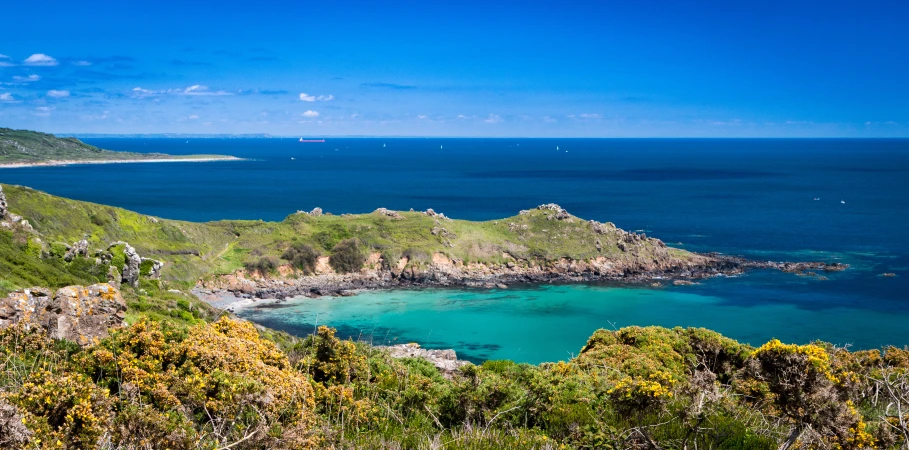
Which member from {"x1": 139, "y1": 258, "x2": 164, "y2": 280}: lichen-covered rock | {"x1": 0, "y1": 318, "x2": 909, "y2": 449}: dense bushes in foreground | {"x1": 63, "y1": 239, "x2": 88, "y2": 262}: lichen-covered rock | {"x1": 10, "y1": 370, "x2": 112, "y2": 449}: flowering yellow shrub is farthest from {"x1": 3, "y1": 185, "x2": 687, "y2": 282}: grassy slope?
{"x1": 10, "y1": 370, "x2": 112, "y2": 449}: flowering yellow shrub

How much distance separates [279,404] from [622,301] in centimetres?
5751

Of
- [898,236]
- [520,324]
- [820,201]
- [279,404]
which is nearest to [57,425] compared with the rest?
[279,404]

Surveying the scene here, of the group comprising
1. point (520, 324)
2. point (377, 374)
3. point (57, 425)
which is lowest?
point (520, 324)

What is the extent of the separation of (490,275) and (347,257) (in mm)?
15223

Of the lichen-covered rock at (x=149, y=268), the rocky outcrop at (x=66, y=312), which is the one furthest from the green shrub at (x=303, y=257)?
the rocky outcrop at (x=66, y=312)

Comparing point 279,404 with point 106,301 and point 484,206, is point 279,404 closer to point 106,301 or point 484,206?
point 106,301

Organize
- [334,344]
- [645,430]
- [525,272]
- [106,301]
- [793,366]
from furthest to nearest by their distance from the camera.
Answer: [525,272] < [106,301] < [334,344] < [645,430] < [793,366]

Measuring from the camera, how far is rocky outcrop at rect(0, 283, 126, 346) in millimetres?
14141

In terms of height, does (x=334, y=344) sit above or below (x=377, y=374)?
above

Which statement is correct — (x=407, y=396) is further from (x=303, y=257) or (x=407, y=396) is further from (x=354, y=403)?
(x=303, y=257)

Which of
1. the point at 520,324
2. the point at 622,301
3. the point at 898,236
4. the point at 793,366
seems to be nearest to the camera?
the point at 793,366

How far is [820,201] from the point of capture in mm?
128500

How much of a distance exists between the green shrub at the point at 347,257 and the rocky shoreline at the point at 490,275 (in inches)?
36.6

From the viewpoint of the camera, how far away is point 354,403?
37.7 ft
